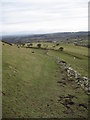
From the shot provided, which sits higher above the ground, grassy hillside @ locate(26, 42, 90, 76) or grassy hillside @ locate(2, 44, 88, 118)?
grassy hillside @ locate(26, 42, 90, 76)

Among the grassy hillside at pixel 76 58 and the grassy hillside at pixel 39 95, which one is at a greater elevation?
the grassy hillside at pixel 76 58

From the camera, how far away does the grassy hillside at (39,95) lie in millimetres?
27391

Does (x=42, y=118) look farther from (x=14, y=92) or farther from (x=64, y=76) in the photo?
(x=64, y=76)

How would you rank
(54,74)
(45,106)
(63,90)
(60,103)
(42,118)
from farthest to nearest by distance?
(54,74) → (63,90) → (60,103) → (45,106) → (42,118)

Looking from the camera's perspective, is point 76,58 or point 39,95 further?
point 76,58

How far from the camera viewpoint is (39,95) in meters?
33.2

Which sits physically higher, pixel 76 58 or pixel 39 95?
pixel 76 58

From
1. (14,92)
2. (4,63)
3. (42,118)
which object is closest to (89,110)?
(42,118)

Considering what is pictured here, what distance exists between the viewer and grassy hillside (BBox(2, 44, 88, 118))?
89.9 feet

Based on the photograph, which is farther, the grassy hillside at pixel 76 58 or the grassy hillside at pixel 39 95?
the grassy hillside at pixel 76 58

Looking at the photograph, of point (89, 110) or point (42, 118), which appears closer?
point (42, 118)

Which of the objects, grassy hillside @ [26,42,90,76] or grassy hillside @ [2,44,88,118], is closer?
grassy hillside @ [2,44,88,118]

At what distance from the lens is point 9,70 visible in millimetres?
41594

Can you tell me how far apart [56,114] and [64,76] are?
19255mm
